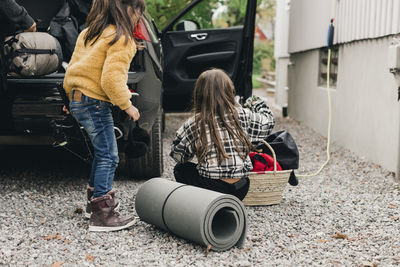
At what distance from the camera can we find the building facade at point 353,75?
218 inches

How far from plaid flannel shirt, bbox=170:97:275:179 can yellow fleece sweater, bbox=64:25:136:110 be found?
1.77 feet

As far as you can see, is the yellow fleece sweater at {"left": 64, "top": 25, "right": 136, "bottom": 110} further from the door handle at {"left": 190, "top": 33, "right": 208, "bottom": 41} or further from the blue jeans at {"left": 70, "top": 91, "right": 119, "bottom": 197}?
the door handle at {"left": 190, "top": 33, "right": 208, "bottom": 41}

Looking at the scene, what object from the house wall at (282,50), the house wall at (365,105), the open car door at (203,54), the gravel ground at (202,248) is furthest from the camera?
the house wall at (282,50)

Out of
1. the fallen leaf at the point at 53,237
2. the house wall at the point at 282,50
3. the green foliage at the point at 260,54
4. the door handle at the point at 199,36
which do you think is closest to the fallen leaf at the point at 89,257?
the fallen leaf at the point at 53,237

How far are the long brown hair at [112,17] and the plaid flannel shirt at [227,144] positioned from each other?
2.55ft

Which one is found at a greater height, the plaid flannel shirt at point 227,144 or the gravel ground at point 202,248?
the plaid flannel shirt at point 227,144

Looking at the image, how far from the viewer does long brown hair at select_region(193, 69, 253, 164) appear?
365 cm

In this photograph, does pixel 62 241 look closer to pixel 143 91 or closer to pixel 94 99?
pixel 94 99

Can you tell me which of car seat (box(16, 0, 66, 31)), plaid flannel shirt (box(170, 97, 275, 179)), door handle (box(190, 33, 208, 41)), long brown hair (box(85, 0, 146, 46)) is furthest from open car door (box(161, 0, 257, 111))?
long brown hair (box(85, 0, 146, 46))

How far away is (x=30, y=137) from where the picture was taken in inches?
168

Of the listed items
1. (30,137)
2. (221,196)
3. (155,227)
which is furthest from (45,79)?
(221,196)

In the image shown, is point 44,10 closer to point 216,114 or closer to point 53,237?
point 216,114

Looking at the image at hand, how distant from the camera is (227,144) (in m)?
3.68

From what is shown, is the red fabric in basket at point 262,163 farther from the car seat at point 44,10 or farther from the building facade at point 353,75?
the car seat at point 44,10
